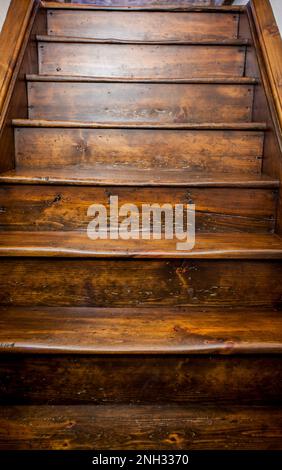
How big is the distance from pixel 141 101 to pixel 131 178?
495 mm

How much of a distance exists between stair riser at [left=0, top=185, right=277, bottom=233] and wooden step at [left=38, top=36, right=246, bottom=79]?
77 centimetres

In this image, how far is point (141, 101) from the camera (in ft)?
5.07

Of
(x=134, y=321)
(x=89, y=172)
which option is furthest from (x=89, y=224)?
(x=134, y=321)

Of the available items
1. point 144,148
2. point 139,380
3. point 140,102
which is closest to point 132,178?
point 144,148

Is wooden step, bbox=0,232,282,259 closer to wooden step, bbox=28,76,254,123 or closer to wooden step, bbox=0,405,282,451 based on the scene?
wooden step, bbox=0,405,282,451

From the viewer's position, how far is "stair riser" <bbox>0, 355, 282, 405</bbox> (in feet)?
2.87

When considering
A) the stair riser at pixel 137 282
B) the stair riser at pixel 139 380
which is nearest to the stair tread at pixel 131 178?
the stair riser at pixel 137 282

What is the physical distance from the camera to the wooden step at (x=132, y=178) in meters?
1.15

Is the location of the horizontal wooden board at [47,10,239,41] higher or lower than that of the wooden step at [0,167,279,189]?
higher

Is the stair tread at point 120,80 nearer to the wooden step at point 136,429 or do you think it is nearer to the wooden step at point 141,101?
the wooden step at point 141,101

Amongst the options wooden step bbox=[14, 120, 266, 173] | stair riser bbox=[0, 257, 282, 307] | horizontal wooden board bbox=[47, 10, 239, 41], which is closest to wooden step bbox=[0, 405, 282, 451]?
stair riser bbox=[0, 257, 282, 307]

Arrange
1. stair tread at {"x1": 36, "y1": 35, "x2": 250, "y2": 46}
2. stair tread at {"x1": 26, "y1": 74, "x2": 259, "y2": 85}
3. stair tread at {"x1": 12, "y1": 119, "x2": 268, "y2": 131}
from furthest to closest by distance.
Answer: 1. stair tread at {"x1": 36, "y1": 35, "x2": 250, "y2": 46}
2. stair tread at {"x1": 26, "y1": 74, "x2": 259, "y2": 85}
3. stair tread at {"x1": 12, "y1": 119, "x2": 268, "y2": 131}

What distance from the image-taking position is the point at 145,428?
85 cm

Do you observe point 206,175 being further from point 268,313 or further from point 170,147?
point 268,313
